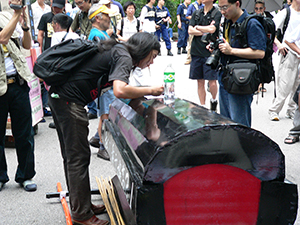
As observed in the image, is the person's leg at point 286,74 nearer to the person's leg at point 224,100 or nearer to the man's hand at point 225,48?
the person's leg at point 224,100

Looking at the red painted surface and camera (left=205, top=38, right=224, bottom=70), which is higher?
camera (left=205, top=38, right=224, bottom=70)

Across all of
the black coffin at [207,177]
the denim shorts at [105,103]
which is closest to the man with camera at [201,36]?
the denim shorts at [105,103]

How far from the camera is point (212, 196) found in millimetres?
2115

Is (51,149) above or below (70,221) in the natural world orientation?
below

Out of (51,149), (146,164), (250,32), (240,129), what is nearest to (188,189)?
(146,164)

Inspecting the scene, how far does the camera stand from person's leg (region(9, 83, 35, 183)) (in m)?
3.86

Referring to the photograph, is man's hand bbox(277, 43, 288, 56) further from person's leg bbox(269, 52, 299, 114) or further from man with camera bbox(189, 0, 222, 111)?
man with camera bbox(189, 0, 222, 111)

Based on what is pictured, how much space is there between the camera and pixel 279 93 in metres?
6.51

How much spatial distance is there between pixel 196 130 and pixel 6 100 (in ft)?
8.13

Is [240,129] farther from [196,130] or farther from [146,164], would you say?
[146,164]

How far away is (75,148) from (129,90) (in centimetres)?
76

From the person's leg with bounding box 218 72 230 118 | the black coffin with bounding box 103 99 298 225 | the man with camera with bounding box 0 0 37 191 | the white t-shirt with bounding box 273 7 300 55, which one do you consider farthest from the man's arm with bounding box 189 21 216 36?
the black coffin with bounding box 103 99 298 225

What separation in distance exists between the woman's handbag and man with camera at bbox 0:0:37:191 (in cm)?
206

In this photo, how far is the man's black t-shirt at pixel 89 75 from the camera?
2.77 meters
